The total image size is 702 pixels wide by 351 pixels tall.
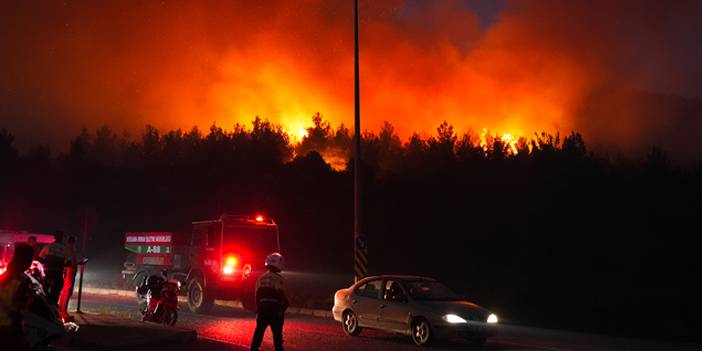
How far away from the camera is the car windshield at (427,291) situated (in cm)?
1306

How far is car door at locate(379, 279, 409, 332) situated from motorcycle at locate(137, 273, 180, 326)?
4.54 m

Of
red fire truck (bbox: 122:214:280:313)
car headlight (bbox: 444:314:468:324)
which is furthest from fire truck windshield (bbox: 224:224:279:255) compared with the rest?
car headlight (bbox: 444:314:468:324)

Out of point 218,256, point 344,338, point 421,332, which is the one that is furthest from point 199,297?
point 421,332

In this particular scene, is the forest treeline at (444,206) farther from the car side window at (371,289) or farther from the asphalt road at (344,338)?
the car side window at (371,289)

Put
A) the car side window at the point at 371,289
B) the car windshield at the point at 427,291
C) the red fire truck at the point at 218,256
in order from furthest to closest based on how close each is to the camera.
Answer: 1. the red fire truck at the point at 218,256
2. the car side window at the point at 371,289
3. the car windshield at the point at 427,291

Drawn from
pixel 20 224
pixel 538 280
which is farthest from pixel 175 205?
pixel 538 280

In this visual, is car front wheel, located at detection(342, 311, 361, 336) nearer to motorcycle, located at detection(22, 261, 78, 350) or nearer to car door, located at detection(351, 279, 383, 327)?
car door, located at detection(351, 279, 383, 327)

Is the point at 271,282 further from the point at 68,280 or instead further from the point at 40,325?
the point at 68,280

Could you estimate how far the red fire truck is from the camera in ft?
59.1

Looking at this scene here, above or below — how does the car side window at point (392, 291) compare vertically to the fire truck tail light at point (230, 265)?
below

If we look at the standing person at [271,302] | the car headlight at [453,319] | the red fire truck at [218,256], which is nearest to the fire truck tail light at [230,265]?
the red fire truck at [218,256]

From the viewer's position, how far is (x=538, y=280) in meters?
33.7

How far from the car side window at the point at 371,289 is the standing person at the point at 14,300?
362 inches

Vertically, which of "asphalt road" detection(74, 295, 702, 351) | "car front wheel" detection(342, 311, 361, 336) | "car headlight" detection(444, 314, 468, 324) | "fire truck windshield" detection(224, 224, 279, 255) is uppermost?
"fire truck windshield" detection(224, 224, 279, 255)
